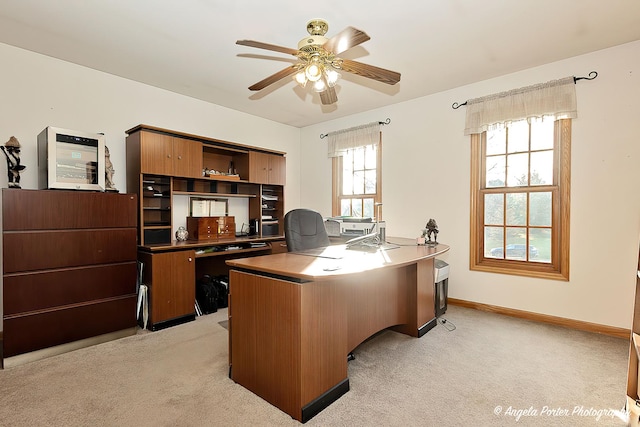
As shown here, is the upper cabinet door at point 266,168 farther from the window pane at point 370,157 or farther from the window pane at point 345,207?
the window pane at point 370,157

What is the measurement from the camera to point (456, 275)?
146 inches

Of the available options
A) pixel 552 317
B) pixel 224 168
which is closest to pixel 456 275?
pixel 552 317

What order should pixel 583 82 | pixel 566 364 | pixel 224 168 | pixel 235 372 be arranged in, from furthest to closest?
1. pixel 224 168
2. pixel 583 82
3. pixel 566 364
4. pixel 235 372

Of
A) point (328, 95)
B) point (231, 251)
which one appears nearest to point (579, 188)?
point (328, 95)

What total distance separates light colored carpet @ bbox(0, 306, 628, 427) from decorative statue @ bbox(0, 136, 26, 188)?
60.1 inches

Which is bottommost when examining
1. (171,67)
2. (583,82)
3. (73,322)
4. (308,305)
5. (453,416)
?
(453,416)

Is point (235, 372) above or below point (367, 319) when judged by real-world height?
below

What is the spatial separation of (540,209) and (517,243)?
0.44 m

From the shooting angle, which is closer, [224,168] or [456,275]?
[456,275]

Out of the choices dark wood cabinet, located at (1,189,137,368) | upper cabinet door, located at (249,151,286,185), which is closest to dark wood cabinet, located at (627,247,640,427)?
dark wood cabinet, located at (1,189,137,368)

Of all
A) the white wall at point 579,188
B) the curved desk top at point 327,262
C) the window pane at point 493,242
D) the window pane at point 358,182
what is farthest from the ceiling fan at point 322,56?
the window pane at point 358,182

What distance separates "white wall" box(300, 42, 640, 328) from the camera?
8.98 feet

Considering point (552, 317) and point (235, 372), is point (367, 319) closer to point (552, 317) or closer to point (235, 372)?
point (235, 372)

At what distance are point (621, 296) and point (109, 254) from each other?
474 cm
